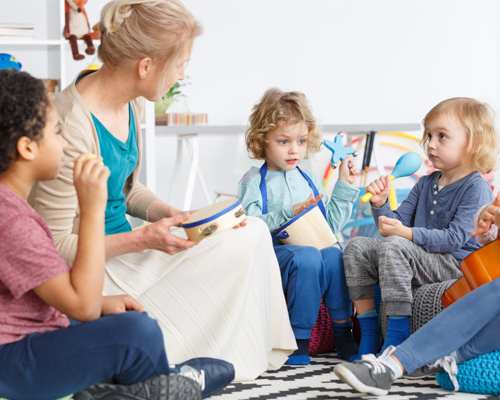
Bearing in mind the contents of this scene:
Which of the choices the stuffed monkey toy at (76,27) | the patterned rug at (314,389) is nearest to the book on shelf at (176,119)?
the stuffed monkey toy at (76,27)

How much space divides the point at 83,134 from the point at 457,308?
2.87 feet

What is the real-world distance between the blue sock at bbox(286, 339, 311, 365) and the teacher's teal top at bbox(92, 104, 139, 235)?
1.79 feet

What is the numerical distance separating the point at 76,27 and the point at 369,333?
7.29 feet

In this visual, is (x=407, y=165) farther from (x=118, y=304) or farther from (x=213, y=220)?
(x=118, y=304)

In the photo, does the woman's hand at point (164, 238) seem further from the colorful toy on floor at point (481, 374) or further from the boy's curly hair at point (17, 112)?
the colorful toy on floor at point (481, 374)

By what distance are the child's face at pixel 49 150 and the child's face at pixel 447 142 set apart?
1062mm

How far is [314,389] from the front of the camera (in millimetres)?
1283

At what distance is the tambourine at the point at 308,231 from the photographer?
1597 mm

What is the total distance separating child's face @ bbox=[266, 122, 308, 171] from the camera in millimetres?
1819

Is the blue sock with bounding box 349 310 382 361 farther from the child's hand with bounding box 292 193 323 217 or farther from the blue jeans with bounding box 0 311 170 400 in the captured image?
the blue jeans with bounding box 0 311 170 400

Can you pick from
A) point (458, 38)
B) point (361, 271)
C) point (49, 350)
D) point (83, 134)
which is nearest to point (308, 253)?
point (361, 271)

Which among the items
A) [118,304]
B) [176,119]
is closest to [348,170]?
[118,304]

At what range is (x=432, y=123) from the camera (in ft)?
5.46

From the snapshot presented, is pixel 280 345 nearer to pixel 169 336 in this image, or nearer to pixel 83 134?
pixel 169 336
